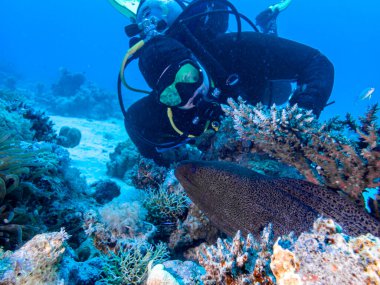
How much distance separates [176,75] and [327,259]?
290cm

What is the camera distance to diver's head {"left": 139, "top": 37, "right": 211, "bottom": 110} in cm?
347

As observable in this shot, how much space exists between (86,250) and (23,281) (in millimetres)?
1420

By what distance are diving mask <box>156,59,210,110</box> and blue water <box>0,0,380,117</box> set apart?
7640 centimetres

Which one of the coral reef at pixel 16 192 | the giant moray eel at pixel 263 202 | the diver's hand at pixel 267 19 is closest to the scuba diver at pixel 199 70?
the giant moray eel at pixel 263 202

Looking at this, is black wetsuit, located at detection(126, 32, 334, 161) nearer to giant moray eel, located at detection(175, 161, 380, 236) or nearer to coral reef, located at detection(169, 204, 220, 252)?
coral reef, located at detection(169, 204, 220, 252)

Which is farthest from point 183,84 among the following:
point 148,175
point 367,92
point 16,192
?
point 367,92

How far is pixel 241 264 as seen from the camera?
4.57 feet

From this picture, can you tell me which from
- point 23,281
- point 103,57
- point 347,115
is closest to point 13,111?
point 23,281

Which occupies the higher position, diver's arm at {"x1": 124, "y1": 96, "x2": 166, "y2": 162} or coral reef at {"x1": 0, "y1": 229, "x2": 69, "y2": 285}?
coral reef at {"x1": 0, "y1": 229, "x2": 69, "y2": 285}

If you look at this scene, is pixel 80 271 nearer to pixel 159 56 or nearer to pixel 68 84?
pixel 159 56

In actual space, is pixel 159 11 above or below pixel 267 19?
below

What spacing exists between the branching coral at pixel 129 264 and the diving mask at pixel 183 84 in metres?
1.99

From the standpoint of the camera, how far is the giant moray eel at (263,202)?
6.70ft

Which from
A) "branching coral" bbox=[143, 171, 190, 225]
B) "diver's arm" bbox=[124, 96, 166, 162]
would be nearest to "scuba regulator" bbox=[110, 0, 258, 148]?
"diver's arm" bbox=[124, 96, 166, 162]
